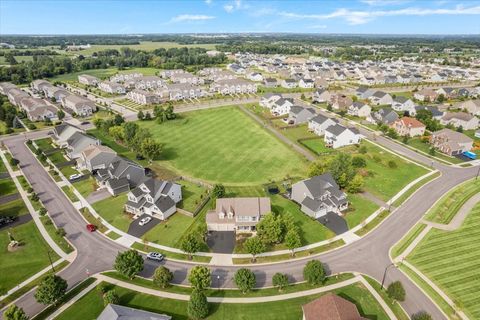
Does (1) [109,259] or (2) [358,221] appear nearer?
(1) [109,259]

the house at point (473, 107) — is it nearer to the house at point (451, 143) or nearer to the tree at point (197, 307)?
the house at point (451, 143)

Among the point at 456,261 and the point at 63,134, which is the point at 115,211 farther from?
the point at 456,261

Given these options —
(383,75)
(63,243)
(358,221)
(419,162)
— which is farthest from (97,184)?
(383,75)

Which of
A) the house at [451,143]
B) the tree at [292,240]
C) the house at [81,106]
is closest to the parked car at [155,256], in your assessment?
the tree at [292,240]

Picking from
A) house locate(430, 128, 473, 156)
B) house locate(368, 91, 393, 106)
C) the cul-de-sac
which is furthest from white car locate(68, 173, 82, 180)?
house locate(368, 91, 393, 106)

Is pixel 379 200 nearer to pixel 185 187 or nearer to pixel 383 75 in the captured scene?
pixel 185 187

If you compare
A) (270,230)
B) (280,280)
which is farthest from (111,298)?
(270,230)

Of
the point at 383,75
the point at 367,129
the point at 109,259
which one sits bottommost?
the point at 109,259

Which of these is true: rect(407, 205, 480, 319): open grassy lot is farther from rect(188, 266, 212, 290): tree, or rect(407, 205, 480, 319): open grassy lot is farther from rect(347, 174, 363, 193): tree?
rect(188, 266, 212, 290): tree
